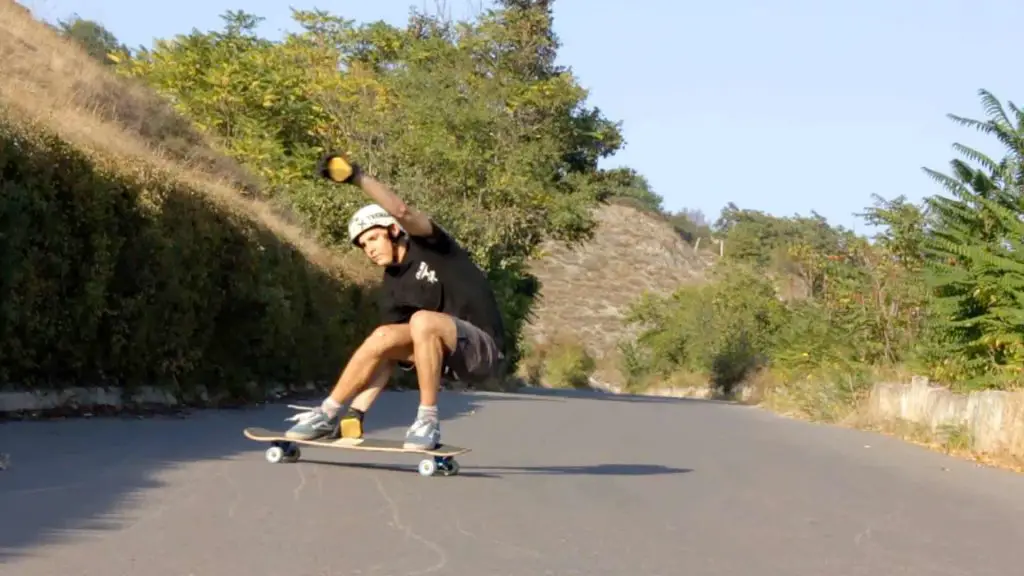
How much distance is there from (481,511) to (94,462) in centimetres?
281

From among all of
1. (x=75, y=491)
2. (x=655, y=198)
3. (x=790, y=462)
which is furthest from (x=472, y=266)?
(x=655, y=198)

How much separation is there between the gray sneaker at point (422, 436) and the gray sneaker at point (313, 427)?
0.59m

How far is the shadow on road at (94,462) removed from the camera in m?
6.73

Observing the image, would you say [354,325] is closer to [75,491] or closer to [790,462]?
[790,462]

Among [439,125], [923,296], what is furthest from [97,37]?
[923,296]

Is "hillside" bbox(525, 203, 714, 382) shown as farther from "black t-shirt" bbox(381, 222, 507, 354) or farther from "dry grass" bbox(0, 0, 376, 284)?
"black t-shirt" bbox(381, 222, 507, 354)

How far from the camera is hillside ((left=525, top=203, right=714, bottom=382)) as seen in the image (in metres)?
109

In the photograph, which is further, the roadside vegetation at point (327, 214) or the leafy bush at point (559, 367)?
the leafy bush at point (559, 367)

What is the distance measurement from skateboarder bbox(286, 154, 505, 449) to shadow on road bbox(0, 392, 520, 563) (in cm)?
104

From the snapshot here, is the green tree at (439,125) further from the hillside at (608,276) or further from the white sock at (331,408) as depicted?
the hillside at (608,276)

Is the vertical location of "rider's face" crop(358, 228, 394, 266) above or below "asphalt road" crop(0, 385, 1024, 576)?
above

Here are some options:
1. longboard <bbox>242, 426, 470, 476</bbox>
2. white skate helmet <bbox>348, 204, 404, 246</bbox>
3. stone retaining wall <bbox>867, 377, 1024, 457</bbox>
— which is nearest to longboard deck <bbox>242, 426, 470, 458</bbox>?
longboard <bbox>242, 426, 470, 476</bbox>

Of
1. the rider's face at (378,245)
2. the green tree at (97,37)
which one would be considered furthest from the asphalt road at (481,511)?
the green tree at (97,37)

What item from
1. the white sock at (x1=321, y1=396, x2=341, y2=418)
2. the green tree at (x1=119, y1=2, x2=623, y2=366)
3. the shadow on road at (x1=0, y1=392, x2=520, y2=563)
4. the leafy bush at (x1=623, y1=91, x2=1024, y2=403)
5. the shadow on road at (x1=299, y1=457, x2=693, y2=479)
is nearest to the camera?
the shadow on road at (x1=0, y1=392, x2=520, y2=563)
